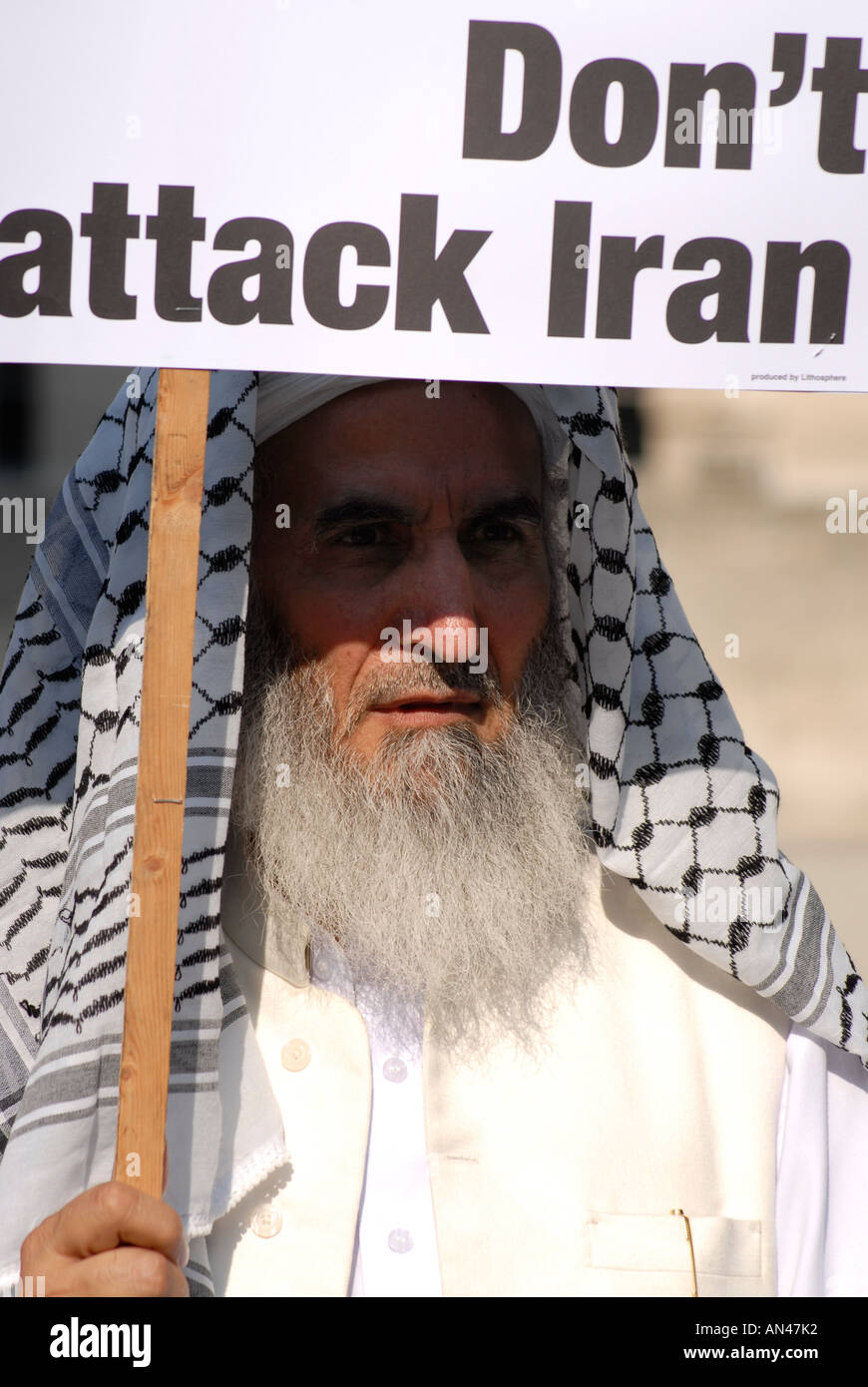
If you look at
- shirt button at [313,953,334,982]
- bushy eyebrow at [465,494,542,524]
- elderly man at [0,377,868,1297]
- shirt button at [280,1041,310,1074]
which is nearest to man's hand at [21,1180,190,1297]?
elderly man at [0,377,868,1297]

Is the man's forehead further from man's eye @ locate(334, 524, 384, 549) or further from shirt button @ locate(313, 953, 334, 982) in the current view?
shirt button @ locate(313, 953, 334, 982)

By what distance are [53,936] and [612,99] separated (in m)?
1.47

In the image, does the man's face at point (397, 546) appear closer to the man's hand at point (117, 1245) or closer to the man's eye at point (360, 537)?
the man's eye at point (360, 537)

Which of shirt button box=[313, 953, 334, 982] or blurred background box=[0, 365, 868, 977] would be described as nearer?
shirt button box=[313, 953, 334, 982]

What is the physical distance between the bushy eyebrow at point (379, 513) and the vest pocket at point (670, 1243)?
47.0 inches

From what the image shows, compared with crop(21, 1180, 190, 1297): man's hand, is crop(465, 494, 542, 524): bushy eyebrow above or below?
above

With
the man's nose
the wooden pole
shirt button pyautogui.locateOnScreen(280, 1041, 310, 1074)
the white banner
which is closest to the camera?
the white banner

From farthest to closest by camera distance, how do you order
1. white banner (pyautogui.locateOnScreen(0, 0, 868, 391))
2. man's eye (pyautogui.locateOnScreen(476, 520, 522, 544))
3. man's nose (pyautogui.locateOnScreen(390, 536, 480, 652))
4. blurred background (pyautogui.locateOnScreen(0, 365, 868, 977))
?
blurred background (pyautogui.locateOnScreen(0, 365, 868, 977)), man's eye (pyautogui.locateOnScreen(476, 520, 522, 544)), man's nose (pyautogui.locateOnScreen(390, 536, 480, 652)), white banner (pyautogui.locateOnScreen(0, 0, 868, 391))

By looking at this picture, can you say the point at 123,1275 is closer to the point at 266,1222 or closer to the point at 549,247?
the point at 266,1222

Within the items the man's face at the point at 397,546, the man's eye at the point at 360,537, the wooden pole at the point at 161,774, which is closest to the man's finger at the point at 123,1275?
the wooden pole at the point at 161,774

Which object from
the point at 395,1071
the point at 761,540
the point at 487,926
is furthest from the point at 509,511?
the point at 761,540

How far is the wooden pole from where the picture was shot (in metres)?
1.63

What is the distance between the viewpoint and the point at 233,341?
5.14 feet
